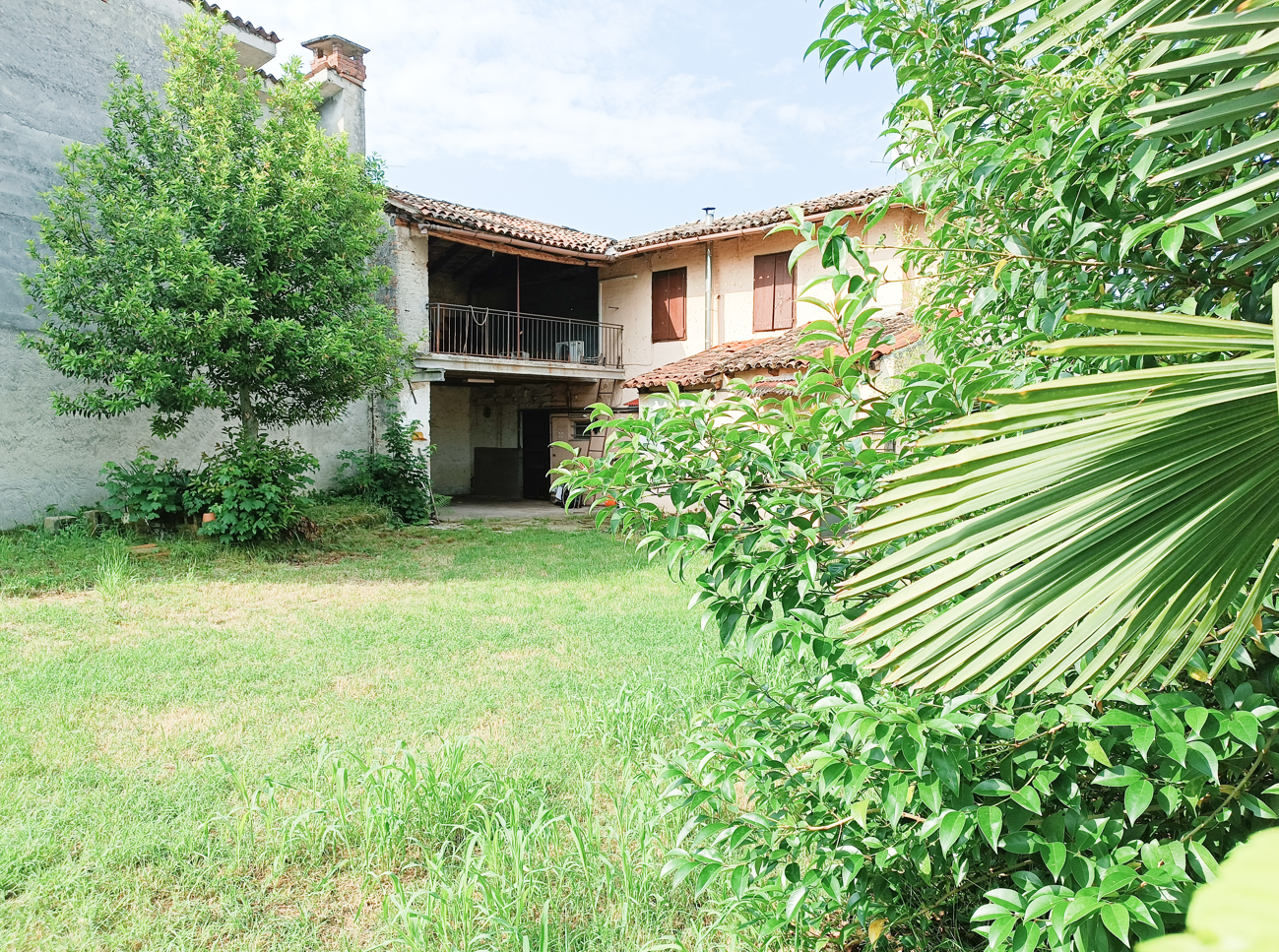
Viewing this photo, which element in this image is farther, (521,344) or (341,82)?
(521,344)

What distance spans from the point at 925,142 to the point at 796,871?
1905 millimetres

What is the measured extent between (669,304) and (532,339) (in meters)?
3.56

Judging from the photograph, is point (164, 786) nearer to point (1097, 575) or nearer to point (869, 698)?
point (869, 698)

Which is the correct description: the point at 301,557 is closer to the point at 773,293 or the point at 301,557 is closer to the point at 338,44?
the point at 338,44

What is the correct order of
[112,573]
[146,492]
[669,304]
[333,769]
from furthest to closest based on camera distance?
1. [669,304]
2. [146,492]
3. [112,573]
4. [333,769]

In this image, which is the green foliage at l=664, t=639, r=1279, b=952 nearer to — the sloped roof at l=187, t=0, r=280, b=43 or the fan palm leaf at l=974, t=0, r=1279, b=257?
the fan palm leaf at l=974, t=0, r=1279, b=257

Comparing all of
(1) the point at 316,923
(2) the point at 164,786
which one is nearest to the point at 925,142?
(1) the point at 316,923

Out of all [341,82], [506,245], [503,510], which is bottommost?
[503,510]

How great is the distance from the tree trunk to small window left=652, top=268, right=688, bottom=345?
792cm

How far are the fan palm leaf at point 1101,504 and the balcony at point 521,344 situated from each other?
41.8 ft

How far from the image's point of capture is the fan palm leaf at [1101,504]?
0.78 m

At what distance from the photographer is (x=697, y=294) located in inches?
561

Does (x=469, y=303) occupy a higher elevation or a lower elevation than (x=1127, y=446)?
higher

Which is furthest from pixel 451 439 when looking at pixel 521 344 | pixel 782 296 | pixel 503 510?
pixel 782 296
